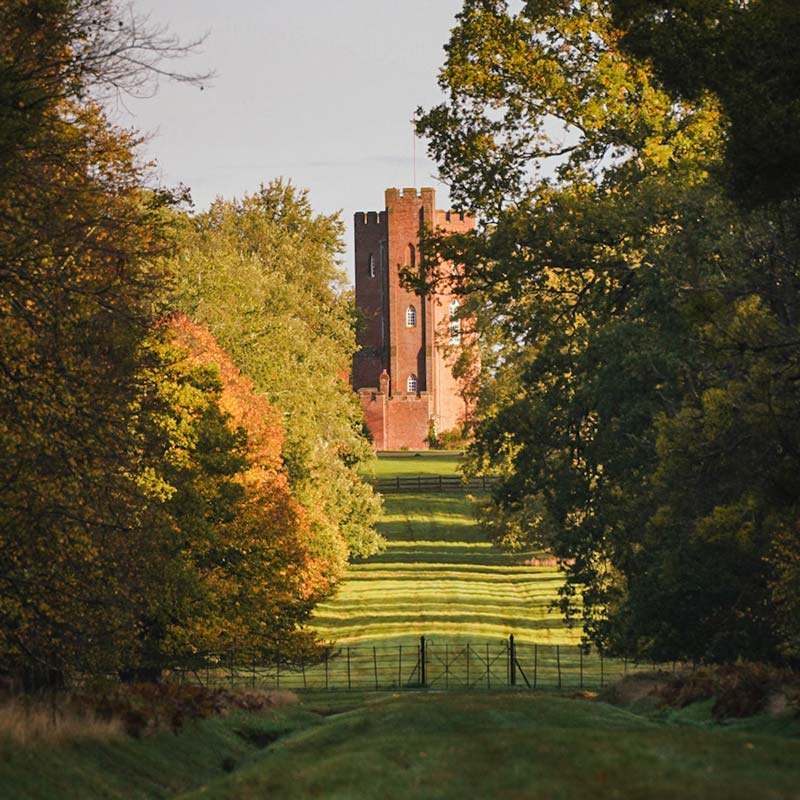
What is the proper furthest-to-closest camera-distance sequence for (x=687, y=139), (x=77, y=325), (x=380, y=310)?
1. (x=380, y=310)
2. (x=687, y=139)
3. (x=77, y=325)

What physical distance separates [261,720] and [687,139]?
16.5 m

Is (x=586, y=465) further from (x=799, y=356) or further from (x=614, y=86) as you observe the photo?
(x=799, y=356)

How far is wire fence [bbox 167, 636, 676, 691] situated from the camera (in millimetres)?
46062

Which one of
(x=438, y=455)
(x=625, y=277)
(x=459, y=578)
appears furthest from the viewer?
(x=438, y=455)

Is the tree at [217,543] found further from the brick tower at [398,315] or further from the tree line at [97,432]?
the brick tower at [398,315]

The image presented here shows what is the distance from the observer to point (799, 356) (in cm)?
2366

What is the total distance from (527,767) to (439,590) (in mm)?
56821

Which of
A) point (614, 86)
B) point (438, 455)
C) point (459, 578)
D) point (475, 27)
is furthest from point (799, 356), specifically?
point (438, 455)

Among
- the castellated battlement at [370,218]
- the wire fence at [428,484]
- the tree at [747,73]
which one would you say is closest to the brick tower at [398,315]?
the castellated battlement at [370,218]

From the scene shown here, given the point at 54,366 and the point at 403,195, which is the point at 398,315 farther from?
Result: the point at 54,366

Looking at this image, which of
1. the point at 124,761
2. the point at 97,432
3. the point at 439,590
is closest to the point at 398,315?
the point at 439,590

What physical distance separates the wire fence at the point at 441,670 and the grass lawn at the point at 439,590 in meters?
3.25

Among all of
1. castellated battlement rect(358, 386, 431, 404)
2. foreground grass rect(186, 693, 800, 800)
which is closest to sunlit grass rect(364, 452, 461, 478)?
castellated battlement rect(358, 386, 431, 404)

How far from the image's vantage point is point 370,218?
149500mm
